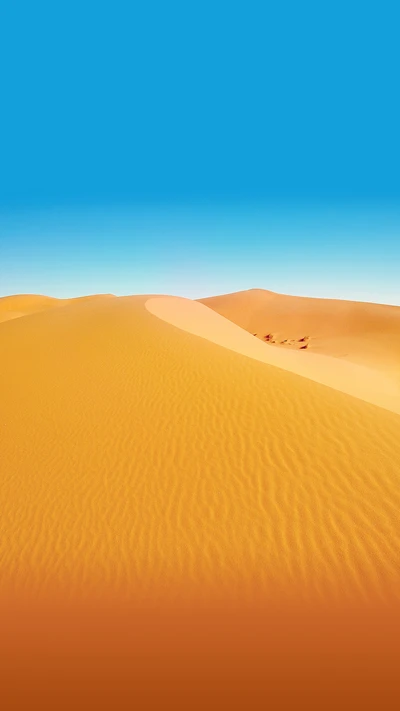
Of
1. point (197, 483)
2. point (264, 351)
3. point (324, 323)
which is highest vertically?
point (324, 323)

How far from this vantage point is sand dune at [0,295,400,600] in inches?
200

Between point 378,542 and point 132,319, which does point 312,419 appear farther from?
point 132,319

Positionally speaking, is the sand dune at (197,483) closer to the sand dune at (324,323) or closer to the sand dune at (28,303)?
the sand dune at (324,323)

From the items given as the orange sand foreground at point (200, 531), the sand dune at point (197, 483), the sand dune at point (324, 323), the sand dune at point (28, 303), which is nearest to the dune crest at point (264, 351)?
the sand dune at point (324, 323)

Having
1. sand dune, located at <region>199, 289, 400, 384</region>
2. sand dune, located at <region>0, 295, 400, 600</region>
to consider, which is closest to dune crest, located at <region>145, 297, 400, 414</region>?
sand dune, located at <region>199, 289, 400, 384</region>

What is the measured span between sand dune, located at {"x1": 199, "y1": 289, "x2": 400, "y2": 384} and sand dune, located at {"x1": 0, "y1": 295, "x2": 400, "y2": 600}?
15338mm

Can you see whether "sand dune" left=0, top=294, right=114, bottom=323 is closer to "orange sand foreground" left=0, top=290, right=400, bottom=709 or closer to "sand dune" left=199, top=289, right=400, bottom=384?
"sand dune" left=199, top=289, right=400, bottom=384

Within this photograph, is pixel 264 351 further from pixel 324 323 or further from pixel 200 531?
pixel 324 323

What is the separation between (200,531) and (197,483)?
1.06m

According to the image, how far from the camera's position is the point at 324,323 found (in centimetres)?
5000

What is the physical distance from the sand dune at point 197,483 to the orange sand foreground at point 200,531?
0.03 meters

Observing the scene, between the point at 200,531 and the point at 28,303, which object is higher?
the point at 28,303

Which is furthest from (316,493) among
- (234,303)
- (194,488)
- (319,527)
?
(234,303)

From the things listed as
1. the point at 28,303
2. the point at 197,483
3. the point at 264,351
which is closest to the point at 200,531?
the point at 197,483
